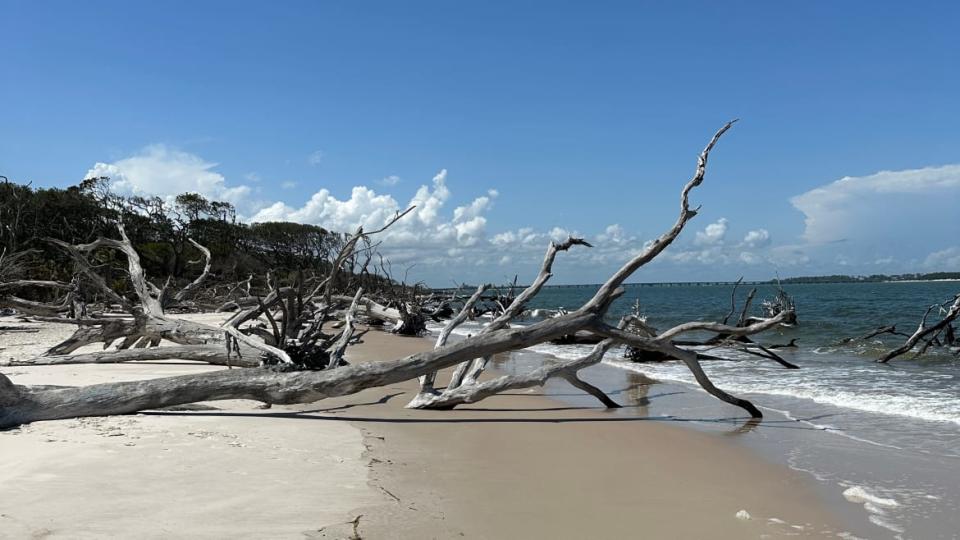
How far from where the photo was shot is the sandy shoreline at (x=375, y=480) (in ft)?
10.8

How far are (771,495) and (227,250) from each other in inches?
1882

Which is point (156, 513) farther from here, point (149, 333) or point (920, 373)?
point (920, 373)

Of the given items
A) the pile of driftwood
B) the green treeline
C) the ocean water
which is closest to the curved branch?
the pile of driftwood

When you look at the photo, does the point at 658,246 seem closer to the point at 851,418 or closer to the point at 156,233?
the point at 851,418

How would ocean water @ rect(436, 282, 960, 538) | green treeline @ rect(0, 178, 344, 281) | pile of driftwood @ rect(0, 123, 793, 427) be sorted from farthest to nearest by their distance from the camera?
1. green treeline @ rect(0, 178, 344, 281)
2. pile of driftwood @ rect(0, 123, 793, 427)
3. ocean water @ rect(436, 282, 960, 538)

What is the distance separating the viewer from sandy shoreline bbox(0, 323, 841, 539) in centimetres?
330

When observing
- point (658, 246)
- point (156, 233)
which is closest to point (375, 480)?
point (658, 246)

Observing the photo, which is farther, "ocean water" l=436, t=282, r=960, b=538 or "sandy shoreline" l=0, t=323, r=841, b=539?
"ocean water" l=436, t=282, r=960, b=538

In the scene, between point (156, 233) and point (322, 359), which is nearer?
point (322, 359)

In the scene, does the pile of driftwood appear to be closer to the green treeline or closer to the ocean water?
the ocean water

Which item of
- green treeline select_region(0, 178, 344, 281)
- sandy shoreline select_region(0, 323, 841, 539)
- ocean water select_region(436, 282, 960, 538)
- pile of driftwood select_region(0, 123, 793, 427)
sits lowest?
ocean water select_region(436, 282, 960, 538)

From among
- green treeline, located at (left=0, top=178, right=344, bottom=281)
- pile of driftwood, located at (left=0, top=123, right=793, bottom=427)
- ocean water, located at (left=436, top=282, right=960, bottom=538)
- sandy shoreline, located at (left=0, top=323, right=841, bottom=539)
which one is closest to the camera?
sandy shoreline, located at (left=0, top=323, right=841, bottom=539)

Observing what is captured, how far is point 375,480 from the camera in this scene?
13.9 ft

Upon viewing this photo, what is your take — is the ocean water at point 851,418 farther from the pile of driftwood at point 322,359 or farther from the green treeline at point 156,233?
the green treeline at point 156,233
